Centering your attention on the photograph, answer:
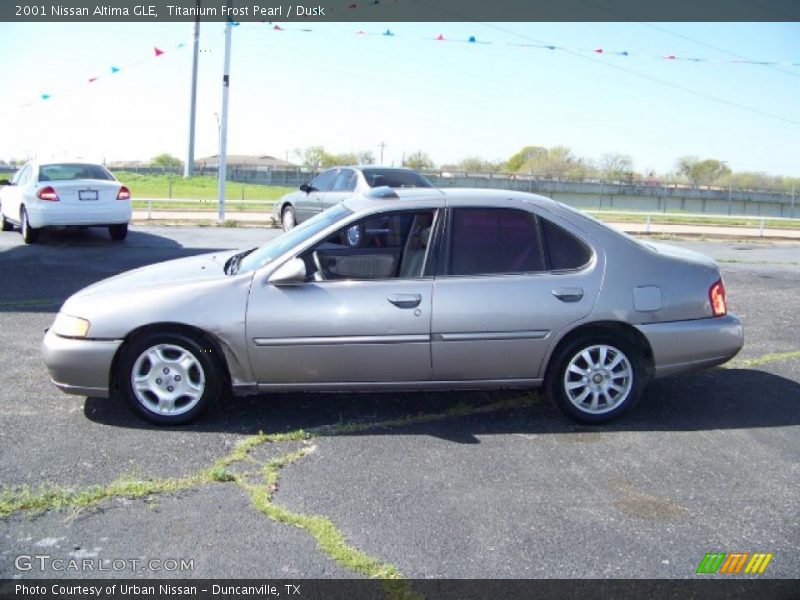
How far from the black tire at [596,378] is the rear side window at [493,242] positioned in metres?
0.61

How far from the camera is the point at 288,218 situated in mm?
15773

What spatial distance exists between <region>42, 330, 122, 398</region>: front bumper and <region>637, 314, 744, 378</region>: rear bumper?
3.45m

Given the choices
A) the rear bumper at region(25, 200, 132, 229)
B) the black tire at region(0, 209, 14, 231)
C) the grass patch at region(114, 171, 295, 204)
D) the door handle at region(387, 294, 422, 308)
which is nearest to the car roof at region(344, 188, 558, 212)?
the door handle at region(387, 294, 422, 308)

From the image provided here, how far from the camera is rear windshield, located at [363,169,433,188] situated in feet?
44.0

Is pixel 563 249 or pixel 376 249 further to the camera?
pixel 376 249

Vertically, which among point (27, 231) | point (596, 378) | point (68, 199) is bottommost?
point (596, 378)

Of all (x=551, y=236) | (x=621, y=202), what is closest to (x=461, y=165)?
(x=621, y=202)

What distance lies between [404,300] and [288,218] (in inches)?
446

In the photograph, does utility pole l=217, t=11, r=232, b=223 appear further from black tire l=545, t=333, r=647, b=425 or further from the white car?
black tire l=545, t=333, r=647, b=425

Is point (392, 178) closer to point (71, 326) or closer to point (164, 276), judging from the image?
point (164, 276)

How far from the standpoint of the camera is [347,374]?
4848 mm

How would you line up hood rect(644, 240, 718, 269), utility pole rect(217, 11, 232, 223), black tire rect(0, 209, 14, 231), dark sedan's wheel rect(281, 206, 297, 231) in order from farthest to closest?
utility pole rect(217, 11, 232, 223) → dark sedan's wheel rect(281, 206, 297, 231) → black tire rect(0, 209, 14, 231) → hood rect(644, 240, 718, 269)

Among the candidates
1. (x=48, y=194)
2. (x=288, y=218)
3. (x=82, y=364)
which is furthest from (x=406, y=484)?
(x=288, y=218)

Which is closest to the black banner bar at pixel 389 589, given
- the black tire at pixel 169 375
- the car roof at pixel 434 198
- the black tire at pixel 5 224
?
the black tire at pixel 169 375
